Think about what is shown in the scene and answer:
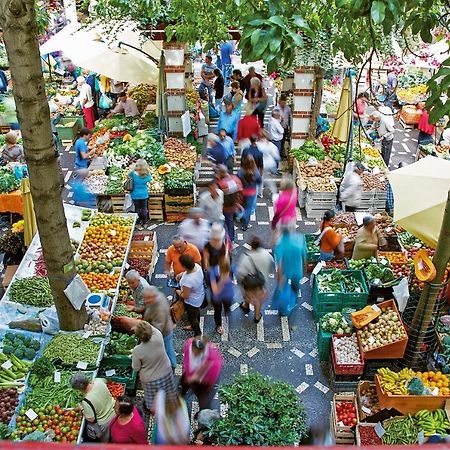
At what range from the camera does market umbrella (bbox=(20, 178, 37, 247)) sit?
865 centimetres

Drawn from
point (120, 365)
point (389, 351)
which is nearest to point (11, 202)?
point (120, 365)

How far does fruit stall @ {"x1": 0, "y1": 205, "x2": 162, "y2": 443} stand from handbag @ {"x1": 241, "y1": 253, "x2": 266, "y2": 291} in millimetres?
1606

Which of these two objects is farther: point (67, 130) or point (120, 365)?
point (67, 130)

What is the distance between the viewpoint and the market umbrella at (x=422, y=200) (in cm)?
706

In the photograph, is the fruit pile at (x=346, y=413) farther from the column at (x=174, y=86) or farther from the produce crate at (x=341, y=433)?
the column at (x=174, y=86)

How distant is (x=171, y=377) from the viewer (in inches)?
242

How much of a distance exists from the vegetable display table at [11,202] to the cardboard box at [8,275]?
1.74m

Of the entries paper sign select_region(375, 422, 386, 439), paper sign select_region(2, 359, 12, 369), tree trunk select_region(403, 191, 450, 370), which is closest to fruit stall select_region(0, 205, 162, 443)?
paper sign select_region(2, 359, 12, 369)

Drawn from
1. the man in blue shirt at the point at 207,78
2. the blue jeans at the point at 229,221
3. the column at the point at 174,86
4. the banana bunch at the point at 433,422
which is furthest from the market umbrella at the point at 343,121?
the banana bunch at the point at 433,422

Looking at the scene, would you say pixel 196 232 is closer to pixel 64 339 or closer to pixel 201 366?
pixel 64 339

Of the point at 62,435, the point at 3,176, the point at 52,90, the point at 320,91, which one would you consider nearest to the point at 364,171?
the point at 320,91

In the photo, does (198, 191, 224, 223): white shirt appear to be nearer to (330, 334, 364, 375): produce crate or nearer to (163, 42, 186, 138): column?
(330, 334, 364, 375): produce crate

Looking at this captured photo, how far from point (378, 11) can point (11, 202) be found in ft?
27.7

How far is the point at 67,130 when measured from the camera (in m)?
13.9
